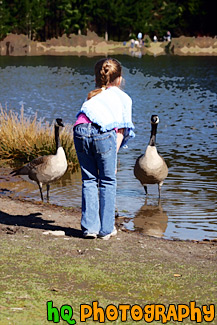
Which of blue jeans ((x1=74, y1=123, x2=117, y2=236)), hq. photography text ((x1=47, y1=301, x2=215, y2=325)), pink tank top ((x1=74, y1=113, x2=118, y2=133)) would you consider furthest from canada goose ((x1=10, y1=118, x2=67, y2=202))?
hq. photography text ((x1=47, y1=301, x2=215, y2=325))

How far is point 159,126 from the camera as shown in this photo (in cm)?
2478

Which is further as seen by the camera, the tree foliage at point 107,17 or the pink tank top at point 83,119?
the tree foliage at point 107,17

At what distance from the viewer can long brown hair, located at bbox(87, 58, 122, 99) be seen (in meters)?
7.72

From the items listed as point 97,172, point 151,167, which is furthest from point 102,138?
point 151,167

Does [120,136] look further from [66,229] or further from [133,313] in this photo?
[133,313]

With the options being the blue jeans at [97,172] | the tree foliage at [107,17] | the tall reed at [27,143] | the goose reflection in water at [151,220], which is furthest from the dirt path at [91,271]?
the tree foliage at [107,17]

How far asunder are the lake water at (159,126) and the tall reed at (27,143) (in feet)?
3.07

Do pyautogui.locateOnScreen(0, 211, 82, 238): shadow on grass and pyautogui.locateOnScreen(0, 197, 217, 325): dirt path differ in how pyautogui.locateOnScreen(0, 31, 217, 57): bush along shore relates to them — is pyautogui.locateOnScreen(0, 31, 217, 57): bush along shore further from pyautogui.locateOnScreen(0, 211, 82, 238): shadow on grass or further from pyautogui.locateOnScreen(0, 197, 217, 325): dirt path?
pyautogui.locateOnScreen(0, 197, 217, 325): dirt path

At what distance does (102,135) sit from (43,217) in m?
2.47

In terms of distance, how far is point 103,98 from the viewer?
7.78 m

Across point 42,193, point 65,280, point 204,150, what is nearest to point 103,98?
point 65,280

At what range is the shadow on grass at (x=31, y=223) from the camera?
850 centimetres

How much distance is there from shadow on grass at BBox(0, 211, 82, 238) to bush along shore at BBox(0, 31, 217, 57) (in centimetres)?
6823

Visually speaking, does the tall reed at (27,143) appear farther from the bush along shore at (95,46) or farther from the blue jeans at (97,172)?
the bush along shore at (95,46)
